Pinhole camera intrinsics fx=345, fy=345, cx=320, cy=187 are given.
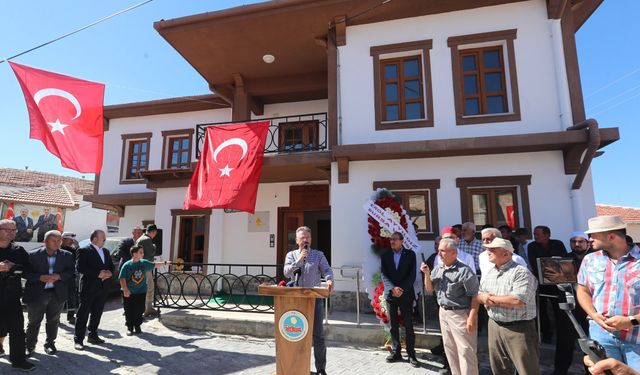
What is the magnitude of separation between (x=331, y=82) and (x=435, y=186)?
3569mm

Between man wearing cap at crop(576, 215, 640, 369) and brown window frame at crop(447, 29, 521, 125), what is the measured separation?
5307 mm

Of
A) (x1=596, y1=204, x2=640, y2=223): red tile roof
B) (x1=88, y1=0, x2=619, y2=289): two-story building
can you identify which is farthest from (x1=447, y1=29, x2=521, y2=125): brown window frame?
(x1=596, y1=204, x2=640, y2=223): red tile roof

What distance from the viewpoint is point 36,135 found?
599cm

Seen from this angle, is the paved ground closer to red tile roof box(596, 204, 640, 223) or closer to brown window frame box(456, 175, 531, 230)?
brown window frame box(456, 175, 531, 230)

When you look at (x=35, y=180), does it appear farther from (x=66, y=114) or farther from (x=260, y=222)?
(x=66, y=114)

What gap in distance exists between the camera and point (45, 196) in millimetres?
20938

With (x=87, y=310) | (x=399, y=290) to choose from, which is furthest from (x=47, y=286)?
(x=399, y=290)

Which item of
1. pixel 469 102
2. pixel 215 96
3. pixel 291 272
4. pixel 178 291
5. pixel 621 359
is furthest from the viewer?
pixel 215 96

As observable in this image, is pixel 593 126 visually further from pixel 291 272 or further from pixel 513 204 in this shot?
pixel 291 272

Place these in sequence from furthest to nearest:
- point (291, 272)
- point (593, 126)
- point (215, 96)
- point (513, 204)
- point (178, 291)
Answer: point (215, 96) → point (178, 291) → point (513, 204) → point (593, 126) → point (291, 272)

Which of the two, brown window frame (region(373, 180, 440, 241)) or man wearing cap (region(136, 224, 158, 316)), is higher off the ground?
brown window frame (region(373, 180, 440, 241))

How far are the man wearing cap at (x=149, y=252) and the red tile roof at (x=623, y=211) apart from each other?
27.6 metres

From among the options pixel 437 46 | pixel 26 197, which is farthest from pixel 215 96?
pixel 26 197

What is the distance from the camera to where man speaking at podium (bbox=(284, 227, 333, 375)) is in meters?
4.43
